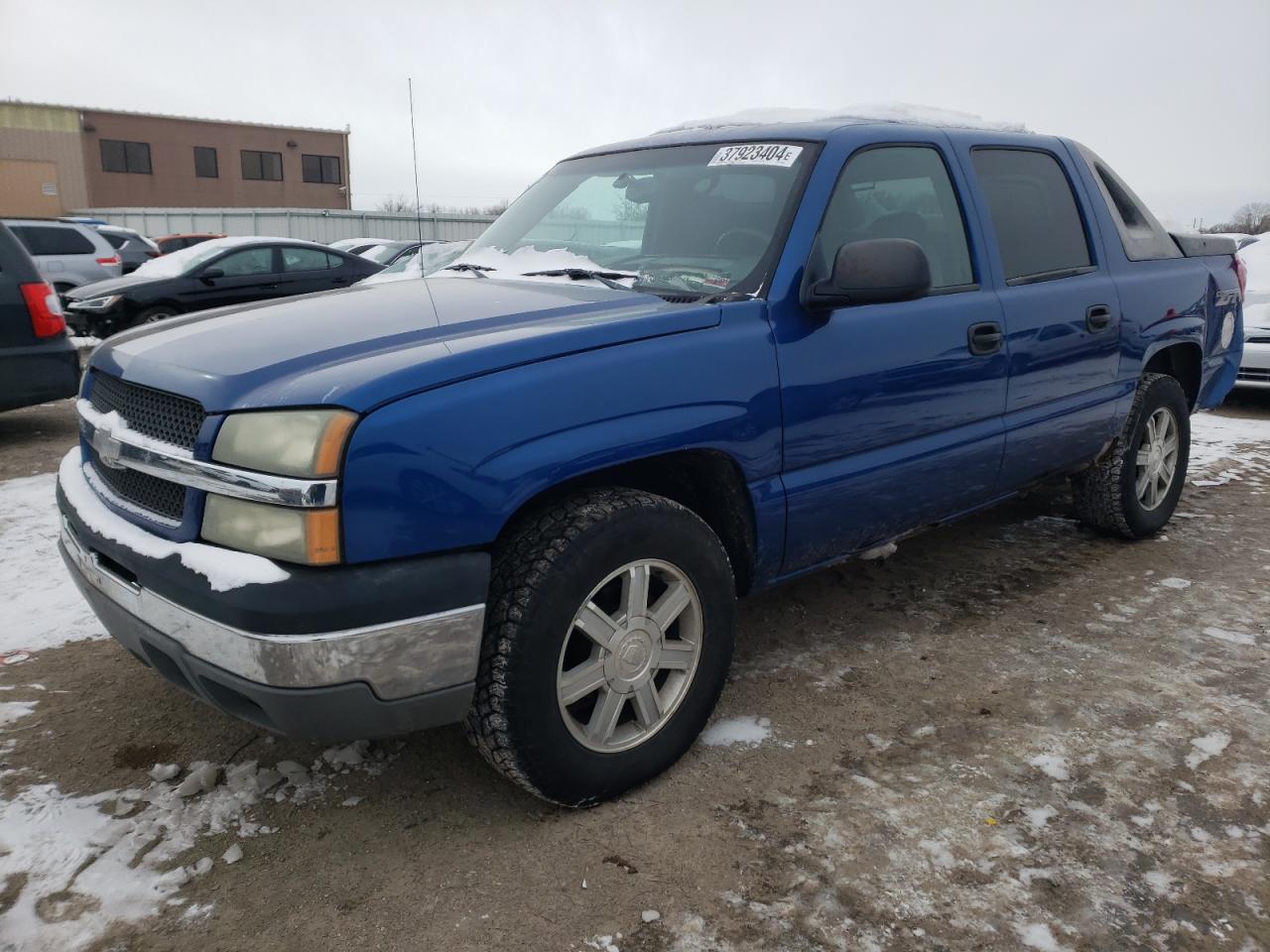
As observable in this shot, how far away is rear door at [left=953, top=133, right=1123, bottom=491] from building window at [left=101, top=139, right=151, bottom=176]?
44.6 metres

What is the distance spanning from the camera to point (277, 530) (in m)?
2.05

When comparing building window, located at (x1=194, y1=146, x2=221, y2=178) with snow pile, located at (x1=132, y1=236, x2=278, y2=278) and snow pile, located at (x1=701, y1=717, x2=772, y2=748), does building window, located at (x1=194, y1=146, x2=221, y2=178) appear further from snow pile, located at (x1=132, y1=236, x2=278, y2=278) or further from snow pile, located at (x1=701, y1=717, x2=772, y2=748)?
snow pile, located at (x1=701, y1=717, x2=772, y2=748)

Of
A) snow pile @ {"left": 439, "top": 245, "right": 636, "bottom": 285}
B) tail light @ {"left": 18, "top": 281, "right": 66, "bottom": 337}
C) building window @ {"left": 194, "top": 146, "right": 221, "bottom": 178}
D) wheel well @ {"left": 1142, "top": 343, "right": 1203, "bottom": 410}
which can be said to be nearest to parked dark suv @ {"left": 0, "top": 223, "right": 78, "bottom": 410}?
tail light @ {"left": 18, "top": 281, "right": 66, "bottom": 337}

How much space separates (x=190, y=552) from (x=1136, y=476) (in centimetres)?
414

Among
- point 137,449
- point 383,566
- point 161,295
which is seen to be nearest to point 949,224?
point 383,566

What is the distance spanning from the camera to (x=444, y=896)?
7.32 feet

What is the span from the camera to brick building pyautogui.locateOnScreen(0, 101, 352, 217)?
3862 cm

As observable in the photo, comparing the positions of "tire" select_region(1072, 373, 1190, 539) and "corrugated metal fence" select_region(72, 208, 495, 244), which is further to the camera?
"corrugated metal fence" select_region(72, 208, 495, 244)

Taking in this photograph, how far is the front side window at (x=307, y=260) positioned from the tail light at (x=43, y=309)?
18.5 feet

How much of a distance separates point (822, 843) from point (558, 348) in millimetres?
1368

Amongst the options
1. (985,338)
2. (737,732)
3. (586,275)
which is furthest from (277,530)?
(985,338)

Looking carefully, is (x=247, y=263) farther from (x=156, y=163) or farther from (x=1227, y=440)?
(x=156, y=163)

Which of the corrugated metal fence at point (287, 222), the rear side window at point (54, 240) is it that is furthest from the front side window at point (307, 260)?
the corrugated metal fence at point (287, 222)

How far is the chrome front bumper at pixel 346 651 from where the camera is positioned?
6.68 feet
